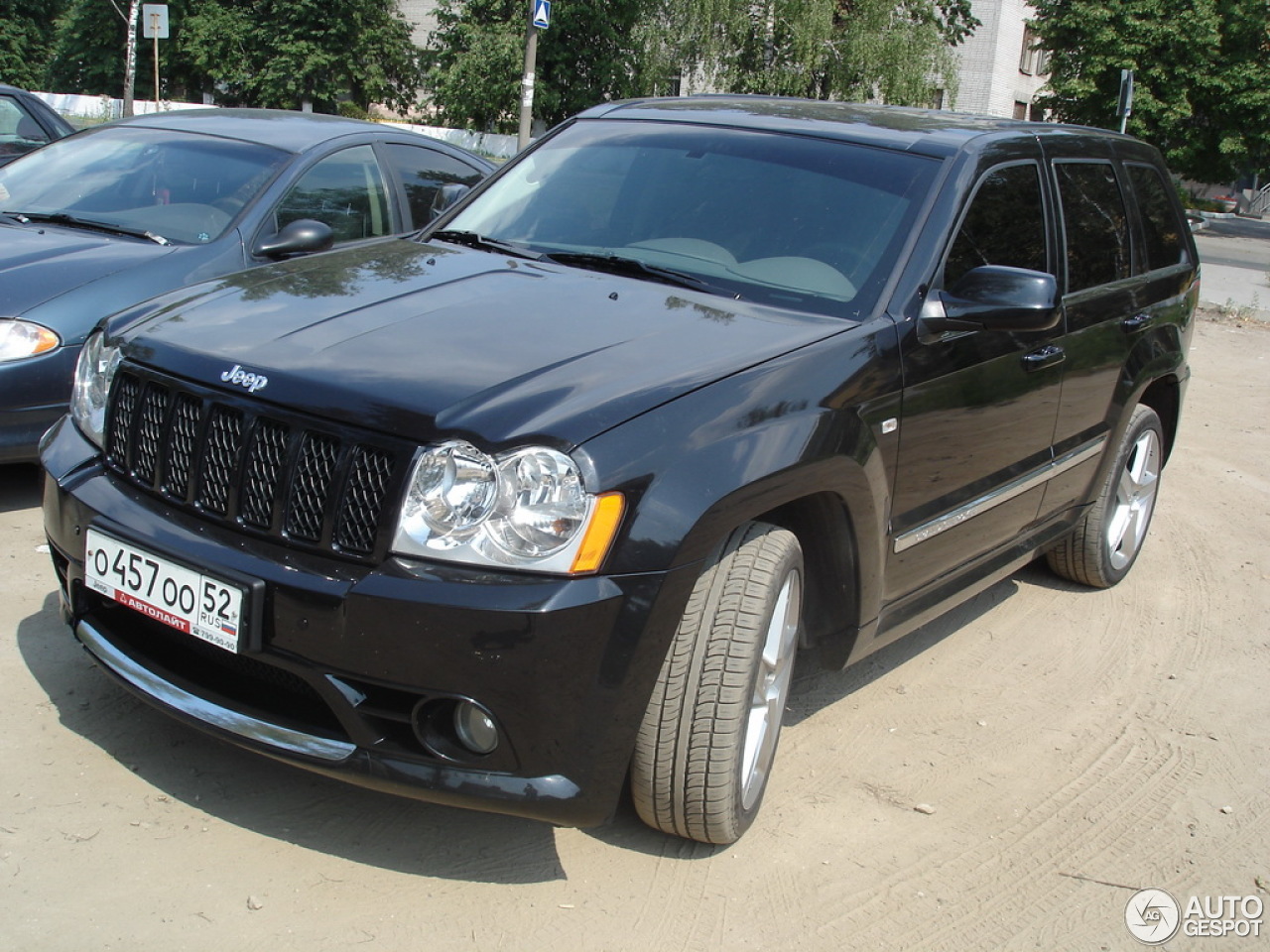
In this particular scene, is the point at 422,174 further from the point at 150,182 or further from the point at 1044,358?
the point at 1044,358

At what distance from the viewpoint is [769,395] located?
9.52ft

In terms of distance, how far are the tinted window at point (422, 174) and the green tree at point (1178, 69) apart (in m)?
38.7

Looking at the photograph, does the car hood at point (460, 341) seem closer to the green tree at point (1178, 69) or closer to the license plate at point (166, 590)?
the license plate at point (166, 590)

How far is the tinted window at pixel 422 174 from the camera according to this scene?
6.38m

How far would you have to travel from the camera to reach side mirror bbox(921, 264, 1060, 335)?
137 inches

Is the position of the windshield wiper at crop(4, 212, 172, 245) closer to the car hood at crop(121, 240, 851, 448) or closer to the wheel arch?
the car hood at crop(121, 240, 851, 448)

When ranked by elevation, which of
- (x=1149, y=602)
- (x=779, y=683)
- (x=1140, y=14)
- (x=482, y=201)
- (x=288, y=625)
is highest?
(x=1140, y=14)

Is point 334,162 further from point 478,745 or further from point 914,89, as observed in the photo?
point 914,89

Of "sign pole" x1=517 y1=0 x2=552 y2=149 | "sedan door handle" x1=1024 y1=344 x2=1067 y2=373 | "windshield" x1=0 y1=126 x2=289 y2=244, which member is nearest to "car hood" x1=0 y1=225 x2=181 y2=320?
"windshield" x1=0 y1=126 x2=289 y2=244

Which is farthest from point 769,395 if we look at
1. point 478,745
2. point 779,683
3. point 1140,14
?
point 1140,14

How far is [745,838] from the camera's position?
3211 mm

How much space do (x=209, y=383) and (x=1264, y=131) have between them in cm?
4518

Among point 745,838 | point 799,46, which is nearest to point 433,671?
point 745,838

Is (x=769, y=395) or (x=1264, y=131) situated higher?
(x=1264, y=131)
